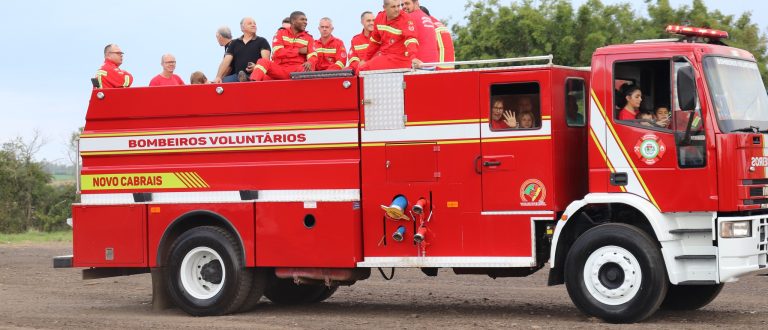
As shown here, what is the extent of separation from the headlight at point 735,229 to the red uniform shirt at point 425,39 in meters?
3.98

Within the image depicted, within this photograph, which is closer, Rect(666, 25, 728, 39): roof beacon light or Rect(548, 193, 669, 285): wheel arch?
Rect(548, 193, 669, 285): wheel arch

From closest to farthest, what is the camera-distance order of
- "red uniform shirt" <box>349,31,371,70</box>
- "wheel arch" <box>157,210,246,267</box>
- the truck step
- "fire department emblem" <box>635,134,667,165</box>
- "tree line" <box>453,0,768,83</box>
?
1. the truck step
2. "fire department emblem" <box>635,134,667,165</box>
3. "wheel arch" <box>157,210,246,267</box>
4. "red uniform shirt" <box>349,31,371,70</box>
5. "tree line" <box>453,0,768,83</box>

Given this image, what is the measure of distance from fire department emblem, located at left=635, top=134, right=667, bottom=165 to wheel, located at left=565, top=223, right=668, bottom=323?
27.2 inches

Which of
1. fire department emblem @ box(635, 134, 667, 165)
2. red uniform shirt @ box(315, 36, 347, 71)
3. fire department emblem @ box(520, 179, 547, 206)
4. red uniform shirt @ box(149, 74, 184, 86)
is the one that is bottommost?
fire department emblem @ box(520, 179, 547, 206)

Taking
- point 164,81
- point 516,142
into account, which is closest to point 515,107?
point 516,142

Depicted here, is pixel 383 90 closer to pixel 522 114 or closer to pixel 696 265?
pixel 522 114

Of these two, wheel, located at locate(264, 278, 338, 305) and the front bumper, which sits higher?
the front bumper

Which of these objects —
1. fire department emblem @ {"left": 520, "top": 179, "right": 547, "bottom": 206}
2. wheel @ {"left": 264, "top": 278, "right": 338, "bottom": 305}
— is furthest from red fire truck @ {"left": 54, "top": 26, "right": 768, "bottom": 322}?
wheel @ {"left": 264, "top": 278, "right": 338, "bottom": 305}

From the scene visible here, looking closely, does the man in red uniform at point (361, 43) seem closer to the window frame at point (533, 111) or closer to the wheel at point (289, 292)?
the window frame at point (533, 111)

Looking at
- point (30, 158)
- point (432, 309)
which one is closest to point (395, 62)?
point (432, 309)

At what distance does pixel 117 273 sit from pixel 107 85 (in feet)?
7.46

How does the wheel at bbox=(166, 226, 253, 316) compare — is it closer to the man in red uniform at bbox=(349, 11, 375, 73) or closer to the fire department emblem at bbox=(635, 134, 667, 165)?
the man in red uniform at bbox=(349, 11, 375, 73)

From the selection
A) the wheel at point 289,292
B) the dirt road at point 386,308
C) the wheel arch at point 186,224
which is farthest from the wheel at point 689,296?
the wheel arch at point 186,224

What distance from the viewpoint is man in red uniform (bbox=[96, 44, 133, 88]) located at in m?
14.5
